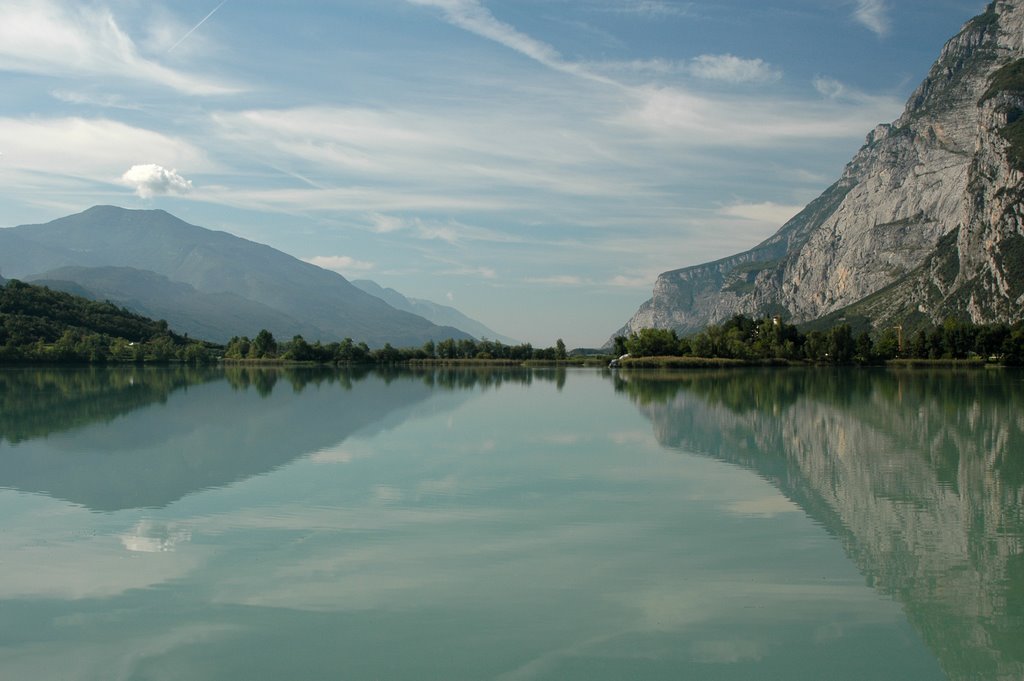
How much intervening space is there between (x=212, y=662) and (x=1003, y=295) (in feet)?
624

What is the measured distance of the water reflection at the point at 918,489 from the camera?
10.8 m

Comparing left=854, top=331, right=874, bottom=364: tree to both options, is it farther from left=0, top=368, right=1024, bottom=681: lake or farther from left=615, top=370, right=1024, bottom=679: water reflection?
left=0, top=368, right=1024, bottom=681: lake

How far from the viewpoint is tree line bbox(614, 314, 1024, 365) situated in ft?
416

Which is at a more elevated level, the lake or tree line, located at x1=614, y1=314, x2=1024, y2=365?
tree line, located at x1=614, y1=314, x2=1024, y2=365

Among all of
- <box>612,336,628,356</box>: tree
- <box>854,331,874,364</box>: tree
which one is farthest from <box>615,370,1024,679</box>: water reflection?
<box>612,336,628,356</box>: tree

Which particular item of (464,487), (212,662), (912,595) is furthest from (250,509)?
(912,595)

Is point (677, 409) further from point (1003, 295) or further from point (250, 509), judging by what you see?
point (1003, 295)

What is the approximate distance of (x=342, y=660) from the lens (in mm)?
9367

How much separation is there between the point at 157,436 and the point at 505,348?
143193mm

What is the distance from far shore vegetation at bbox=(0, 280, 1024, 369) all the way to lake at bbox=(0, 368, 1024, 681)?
352 ft

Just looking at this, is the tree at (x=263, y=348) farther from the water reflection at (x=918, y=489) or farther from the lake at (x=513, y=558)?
the lake at (x=513, y=558)

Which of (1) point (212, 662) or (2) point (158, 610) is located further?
(2) point (158, 610)

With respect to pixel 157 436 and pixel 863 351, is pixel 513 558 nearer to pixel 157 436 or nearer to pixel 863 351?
pixel 157 436

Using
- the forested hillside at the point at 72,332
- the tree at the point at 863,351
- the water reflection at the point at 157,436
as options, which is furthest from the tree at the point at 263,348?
the tree at the point at 863,351
